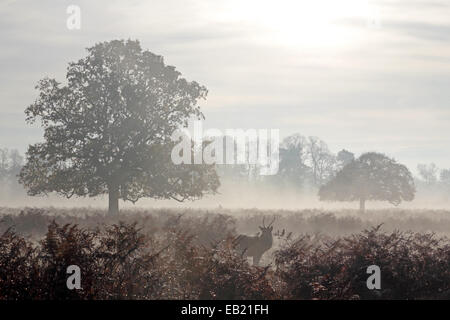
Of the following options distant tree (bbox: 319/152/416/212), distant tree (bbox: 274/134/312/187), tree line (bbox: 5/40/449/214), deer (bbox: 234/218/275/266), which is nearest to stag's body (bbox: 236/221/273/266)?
deer (bbox: 234/218/275/266)

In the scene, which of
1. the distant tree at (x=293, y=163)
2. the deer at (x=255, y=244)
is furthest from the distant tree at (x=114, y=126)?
the distant tree at (x=293, y=163)

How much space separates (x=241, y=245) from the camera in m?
17.1

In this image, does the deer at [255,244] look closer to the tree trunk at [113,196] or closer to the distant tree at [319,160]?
the tree trunk at [113,196]

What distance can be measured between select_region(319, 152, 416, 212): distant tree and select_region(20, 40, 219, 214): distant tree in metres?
32.1

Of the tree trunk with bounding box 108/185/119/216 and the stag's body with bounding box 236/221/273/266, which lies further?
the tree trunk with bounding box 108/185/119/216

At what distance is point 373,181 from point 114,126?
3599 cm

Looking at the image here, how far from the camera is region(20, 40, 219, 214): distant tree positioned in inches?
1364

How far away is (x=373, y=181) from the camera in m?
63.3

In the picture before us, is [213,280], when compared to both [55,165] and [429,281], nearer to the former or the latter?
[429,281]

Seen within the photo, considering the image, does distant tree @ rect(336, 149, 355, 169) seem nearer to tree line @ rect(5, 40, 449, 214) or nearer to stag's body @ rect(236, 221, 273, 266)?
tree line @ rect(5, 40, 449, 214)

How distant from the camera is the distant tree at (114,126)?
114ft

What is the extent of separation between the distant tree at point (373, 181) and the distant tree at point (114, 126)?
32.1 meters

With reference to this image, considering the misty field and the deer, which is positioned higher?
the misty field
